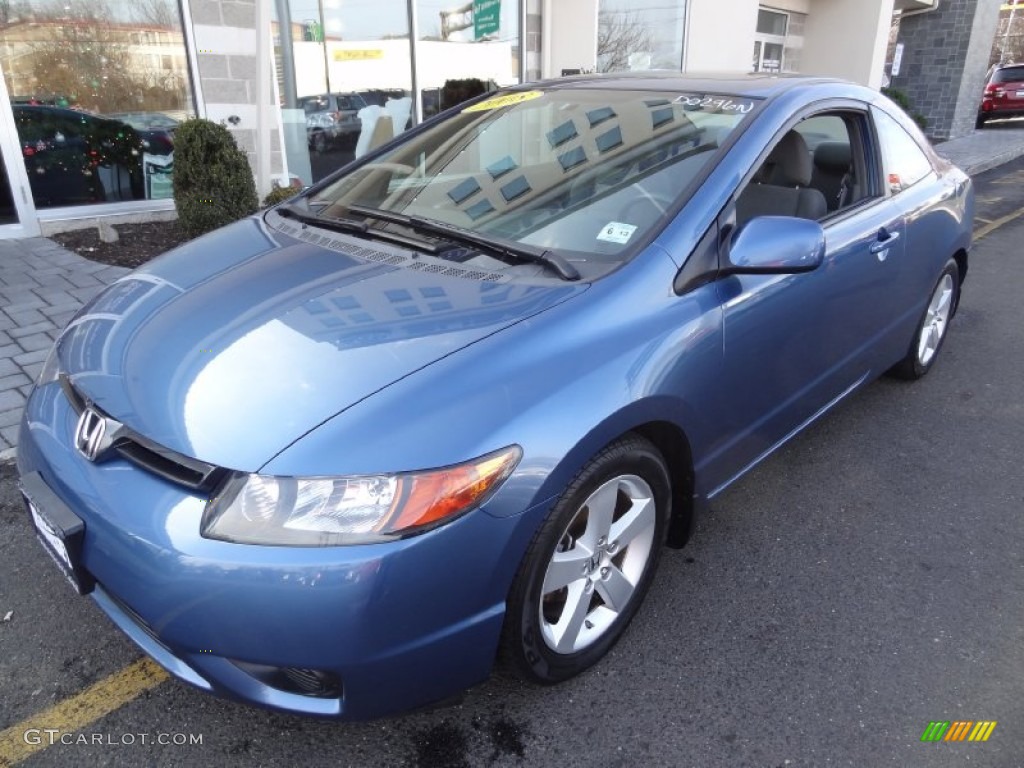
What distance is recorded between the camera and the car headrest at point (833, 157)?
3.37m

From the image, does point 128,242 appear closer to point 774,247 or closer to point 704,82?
point 704,82

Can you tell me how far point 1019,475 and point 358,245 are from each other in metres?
2.99

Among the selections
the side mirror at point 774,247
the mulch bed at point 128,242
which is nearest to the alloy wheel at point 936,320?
the side mirror at point 774,247

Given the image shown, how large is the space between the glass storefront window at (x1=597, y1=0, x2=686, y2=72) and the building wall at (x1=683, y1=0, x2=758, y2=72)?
0.15 meters

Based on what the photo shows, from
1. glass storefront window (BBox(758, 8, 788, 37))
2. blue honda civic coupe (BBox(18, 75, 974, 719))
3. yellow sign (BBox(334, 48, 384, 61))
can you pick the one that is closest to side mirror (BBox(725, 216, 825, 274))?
blue honda civic coupe (BBox(18, 75, 974, 719))

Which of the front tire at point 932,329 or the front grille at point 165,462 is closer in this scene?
the front grille at point 165,462

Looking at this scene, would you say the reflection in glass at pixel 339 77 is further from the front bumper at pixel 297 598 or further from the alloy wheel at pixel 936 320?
the front bumper at pixel 297 598

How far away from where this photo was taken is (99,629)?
89.4 inches

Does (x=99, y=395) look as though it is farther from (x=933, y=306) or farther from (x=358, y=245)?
(x=933, y=306)

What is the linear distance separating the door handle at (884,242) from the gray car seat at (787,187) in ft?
0.81

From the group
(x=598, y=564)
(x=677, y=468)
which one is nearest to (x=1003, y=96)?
(x=677, y=468)

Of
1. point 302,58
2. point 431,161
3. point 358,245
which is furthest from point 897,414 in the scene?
point 302,58

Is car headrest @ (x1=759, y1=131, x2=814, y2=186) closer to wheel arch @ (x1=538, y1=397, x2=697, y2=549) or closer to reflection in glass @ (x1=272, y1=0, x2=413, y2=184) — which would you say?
wheel arch @ (x1=538, y1=397, x2=697, y2=549)

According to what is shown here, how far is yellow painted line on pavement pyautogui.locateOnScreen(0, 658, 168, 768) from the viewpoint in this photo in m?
1.88
